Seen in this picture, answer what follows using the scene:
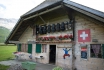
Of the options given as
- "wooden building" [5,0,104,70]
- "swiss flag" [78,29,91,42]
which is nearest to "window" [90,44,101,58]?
"wooden building" [5,0,104,70]

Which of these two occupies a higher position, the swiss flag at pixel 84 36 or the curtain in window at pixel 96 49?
the swiss flag at pixel 84 36

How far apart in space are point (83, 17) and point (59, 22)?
2.59m

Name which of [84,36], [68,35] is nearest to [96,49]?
[84,36]

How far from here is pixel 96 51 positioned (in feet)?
28.6

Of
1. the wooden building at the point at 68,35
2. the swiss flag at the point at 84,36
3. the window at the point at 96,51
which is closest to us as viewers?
the window at the point at 96,51

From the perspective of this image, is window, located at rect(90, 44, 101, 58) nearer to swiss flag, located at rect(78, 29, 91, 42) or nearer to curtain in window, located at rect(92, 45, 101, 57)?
curtain in window, located at rect(92, 45, 101, 57)

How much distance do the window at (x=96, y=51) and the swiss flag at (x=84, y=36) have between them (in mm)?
583

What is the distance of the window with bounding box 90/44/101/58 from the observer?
858 centimetres

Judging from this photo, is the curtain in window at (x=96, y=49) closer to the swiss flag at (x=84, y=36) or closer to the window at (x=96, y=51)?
the window at (x=96, y=51)

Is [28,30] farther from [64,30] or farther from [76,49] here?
[76,49]

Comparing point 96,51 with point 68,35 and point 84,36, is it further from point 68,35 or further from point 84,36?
point 68,35

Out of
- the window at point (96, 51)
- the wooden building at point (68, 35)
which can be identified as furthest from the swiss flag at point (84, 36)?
the window at point (96, 51)

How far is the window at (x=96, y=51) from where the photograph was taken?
8.58 m

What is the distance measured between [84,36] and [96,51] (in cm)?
140
